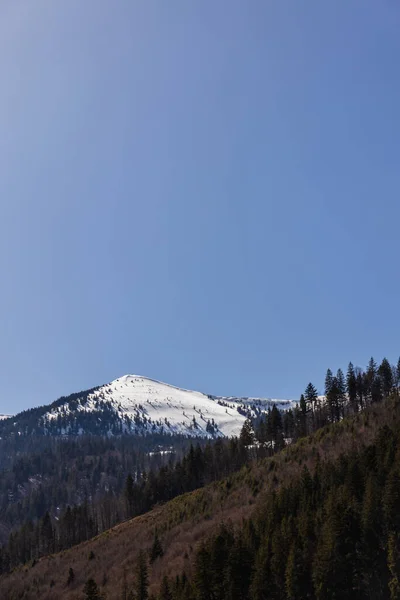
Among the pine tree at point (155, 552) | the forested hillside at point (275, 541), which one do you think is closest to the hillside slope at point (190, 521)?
the forested hillside at point (275, 541)

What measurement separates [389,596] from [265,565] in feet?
34.9

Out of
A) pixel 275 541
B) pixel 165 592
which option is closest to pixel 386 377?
pixel 275 541

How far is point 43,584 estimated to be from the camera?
7338 centimetres

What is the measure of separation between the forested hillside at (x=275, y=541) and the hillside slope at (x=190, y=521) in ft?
0.94

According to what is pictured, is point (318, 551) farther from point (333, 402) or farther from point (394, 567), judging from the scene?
point (333, 402)

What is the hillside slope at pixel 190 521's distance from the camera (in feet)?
212

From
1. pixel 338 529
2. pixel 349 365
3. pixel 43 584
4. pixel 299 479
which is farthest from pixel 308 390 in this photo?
pixel 338 529

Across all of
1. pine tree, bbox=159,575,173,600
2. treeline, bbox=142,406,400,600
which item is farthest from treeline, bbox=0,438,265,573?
pine tree, bbox=159,575,173,600

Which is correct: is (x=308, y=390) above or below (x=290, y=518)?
above

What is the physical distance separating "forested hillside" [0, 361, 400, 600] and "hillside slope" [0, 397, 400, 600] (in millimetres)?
286

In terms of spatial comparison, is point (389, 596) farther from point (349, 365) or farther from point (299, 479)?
point (349, 365)

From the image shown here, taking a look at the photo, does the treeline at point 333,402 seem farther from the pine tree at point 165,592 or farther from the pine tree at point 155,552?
the pine tree at point 165,592

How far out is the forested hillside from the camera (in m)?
44.0

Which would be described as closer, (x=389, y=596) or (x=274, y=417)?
(x=389, y=596)
